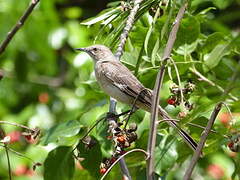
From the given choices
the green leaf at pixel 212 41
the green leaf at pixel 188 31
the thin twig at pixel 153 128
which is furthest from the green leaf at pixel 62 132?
the thin twig at pixel 153 128

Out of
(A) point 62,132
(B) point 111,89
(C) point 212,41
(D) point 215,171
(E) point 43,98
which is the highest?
(C) point 212,41

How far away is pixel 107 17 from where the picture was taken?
3141mm

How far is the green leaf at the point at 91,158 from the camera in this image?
3.09m

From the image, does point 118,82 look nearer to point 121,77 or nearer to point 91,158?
point 121,77

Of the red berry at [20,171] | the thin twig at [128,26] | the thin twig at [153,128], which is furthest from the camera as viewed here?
the red berry at [20,171]

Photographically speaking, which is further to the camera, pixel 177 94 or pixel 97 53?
pixel 97 53

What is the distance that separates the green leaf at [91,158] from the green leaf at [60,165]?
66 millimetres

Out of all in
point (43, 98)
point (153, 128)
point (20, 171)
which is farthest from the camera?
point (43, 98)

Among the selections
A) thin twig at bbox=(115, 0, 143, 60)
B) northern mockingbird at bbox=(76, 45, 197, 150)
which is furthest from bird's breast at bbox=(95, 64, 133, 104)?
thin twig at bbox=(115, 0, 143, 60)

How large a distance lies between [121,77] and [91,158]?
118 centimetres

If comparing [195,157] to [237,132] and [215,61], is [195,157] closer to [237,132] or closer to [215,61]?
[237,132]

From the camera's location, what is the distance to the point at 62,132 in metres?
3.30

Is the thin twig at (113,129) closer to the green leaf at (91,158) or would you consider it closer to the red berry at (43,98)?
the green leaf at (91,158)

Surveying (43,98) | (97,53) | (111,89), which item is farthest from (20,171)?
(111,89)
